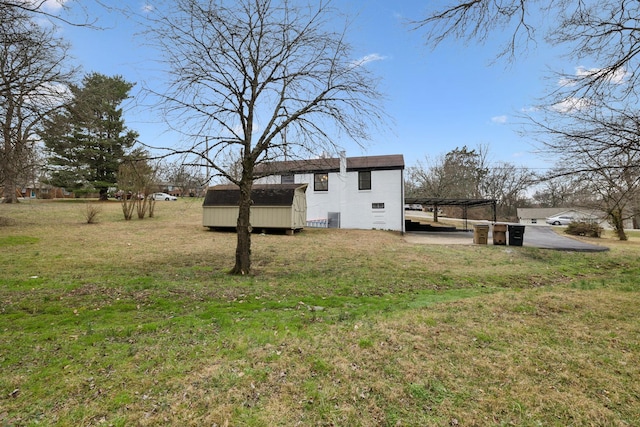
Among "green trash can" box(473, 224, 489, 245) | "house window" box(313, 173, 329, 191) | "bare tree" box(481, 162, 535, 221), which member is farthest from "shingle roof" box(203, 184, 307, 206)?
"bare tree" box(481, 162, 535, 221)

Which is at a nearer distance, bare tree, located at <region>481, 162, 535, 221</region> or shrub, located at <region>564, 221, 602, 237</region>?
shrub, located at <region>564, 221, 602, 237</region>

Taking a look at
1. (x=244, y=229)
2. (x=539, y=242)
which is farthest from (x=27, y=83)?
(x=539, y=242)

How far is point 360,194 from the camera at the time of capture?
19.1 meters

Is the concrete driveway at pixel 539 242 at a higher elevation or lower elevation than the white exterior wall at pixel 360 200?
lower

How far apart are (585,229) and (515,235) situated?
38.0 feet

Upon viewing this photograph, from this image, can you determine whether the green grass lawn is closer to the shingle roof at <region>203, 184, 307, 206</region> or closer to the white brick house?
the shingle roof at <region>203, 184, 307, 206</region>

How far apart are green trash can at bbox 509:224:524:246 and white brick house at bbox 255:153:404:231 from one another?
20.1 feet

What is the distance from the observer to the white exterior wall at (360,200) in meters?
18.6

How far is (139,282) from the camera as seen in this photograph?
589cm

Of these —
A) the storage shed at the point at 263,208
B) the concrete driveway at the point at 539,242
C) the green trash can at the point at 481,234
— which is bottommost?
the concrete driveway at the point at 539,242

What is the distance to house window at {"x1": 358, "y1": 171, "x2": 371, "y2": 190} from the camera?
1903 cm

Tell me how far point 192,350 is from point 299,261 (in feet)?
19.0

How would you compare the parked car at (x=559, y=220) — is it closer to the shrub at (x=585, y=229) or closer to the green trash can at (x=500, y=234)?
the shrub at (x=585, y=229)

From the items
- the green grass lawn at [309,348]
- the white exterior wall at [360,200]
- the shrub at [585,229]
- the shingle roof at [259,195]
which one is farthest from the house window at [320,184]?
the shrub at [585,229]
